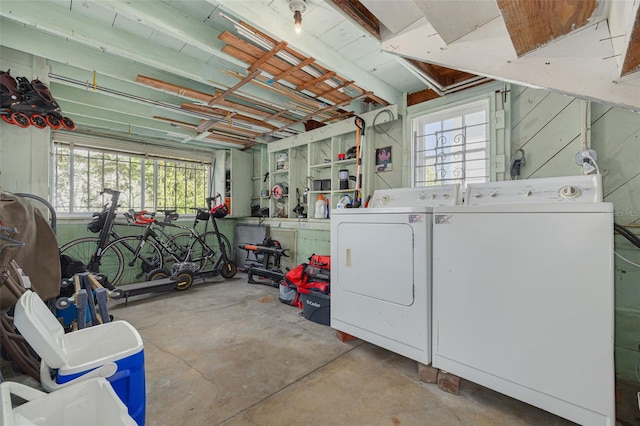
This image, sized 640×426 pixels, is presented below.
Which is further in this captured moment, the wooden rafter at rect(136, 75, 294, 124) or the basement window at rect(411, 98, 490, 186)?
the wooden rafter at rect(136, 75, 294, 124)

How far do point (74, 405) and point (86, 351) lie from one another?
0.56 metres

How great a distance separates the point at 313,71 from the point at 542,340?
2730 millimetres

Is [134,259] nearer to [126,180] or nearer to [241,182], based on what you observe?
[126,180]

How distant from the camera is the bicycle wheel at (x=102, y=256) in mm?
3766

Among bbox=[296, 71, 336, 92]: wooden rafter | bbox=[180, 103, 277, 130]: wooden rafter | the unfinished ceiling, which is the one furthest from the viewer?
bbox=[180, 103, 277, 130]: wooden rafter

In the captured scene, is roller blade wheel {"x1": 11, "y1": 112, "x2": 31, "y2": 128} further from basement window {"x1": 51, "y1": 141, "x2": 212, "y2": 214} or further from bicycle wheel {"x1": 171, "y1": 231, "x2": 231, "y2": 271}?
bicycle wheel {"x1": 171, "y1": 231, "x2": 231, "y2": 271}

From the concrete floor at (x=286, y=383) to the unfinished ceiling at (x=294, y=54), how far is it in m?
1.73

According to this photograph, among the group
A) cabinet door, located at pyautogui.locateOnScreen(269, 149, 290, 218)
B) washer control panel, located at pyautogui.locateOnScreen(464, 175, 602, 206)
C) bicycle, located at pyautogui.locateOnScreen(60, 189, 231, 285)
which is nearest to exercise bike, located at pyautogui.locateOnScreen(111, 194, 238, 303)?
bicycle, located at pyautogui.locateOnScreen(60, 189, 231, 285)

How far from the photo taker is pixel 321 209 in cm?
402

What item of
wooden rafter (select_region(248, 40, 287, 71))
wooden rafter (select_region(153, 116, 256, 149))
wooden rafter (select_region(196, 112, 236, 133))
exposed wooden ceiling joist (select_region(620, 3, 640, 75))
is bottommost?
exposed wooden ceiling joist (select_region(620, 3, 640, 75))

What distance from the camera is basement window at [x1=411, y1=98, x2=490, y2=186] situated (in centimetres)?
271

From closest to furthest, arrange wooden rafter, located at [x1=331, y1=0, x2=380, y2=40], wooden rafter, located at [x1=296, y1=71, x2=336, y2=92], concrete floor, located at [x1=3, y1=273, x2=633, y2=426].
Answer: wooden rafter, located at [x1=331, y1=0, x2=380, y2=40] → concrete floor, located at [x1=3, y1=273, x2=633, y2=426] → wooden rafter, located at [x1=296, y1=71, x2=336, y2=92]

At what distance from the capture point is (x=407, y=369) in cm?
198

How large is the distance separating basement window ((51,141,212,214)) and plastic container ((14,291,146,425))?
3832mm
